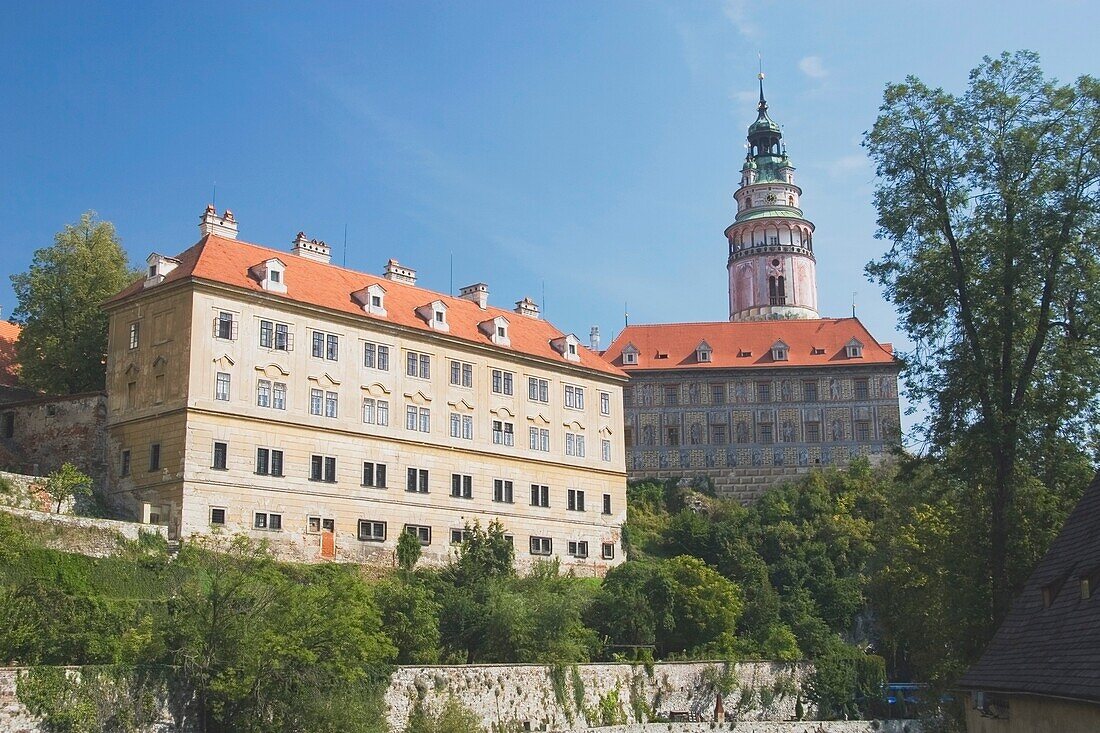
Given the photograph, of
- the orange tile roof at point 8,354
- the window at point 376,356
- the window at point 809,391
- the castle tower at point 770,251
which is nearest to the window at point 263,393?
the window at point 376,356

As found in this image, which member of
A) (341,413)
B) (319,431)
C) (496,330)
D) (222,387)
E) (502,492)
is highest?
(496,330)

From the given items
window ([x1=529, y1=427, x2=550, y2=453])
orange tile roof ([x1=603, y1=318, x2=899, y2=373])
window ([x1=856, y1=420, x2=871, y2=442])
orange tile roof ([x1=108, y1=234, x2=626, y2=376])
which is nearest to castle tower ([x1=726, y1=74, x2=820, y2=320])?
orange tile roof ([x1=603, y1=318, x2=899, y2=373])

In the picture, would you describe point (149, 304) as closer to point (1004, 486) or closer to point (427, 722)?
point (427, 722)

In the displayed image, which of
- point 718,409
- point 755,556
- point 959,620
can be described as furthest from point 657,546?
point 959,620

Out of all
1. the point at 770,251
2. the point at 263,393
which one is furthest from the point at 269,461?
the point at 770,251

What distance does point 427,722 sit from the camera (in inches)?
1300

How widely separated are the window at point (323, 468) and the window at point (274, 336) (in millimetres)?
4055

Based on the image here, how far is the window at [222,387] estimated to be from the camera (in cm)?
4384

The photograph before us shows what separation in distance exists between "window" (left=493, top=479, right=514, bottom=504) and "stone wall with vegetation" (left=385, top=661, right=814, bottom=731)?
39.5ft

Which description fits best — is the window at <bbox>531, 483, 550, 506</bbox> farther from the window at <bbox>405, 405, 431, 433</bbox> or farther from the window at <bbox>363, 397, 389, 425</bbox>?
the window at <bbox>363, 397, 389, 425</bbox>

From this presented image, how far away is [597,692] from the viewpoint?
39188mm

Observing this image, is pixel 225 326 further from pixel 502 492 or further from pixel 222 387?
pixel 502 492

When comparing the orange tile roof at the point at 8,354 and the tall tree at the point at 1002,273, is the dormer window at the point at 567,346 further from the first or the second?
the tall tree at the point at 1002,273

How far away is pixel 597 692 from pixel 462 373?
16643mm
